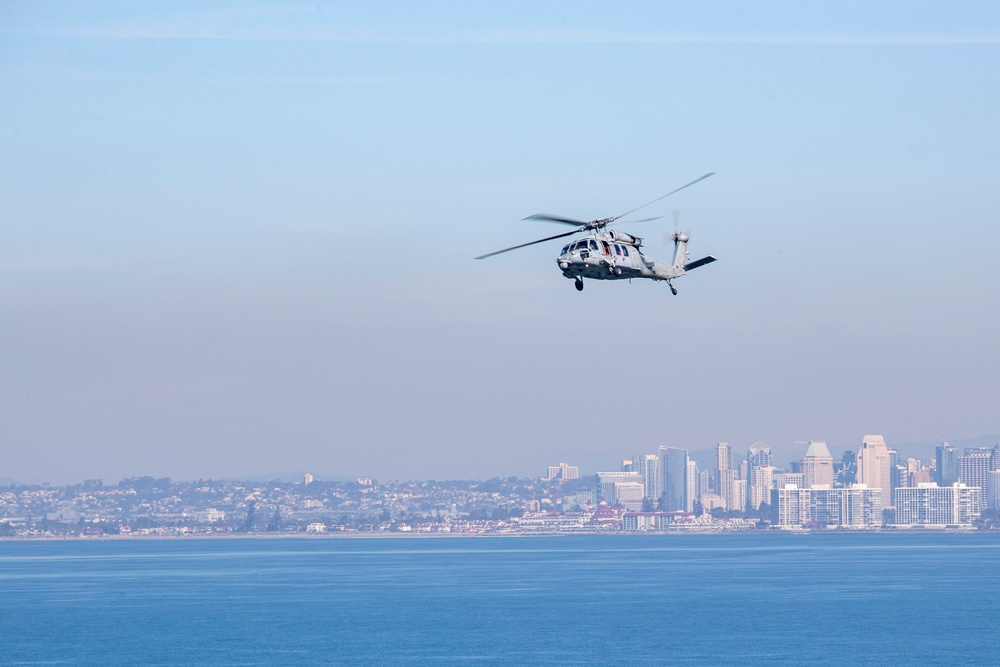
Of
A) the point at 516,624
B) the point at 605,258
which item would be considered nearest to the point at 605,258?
the point at 605,258

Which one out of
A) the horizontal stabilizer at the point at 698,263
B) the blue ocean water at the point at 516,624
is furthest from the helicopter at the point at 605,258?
the blue ocean water at the point at 516,624

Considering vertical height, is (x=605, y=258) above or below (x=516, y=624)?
above

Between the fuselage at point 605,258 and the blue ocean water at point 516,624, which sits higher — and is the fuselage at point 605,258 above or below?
above

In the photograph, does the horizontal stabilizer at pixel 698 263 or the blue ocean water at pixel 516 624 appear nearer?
the horizontal stabilizer at pixel 698 263

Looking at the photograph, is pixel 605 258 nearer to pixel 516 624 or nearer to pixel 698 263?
pixel 698 263

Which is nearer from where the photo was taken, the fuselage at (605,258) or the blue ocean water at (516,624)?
the fuselage at (605,258)

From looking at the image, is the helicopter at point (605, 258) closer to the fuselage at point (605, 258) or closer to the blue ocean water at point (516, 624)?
the fuselage at point (605, 258)

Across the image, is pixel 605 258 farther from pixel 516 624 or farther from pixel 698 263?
pixel 516 624

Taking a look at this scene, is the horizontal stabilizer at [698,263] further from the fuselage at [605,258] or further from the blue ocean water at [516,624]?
the blue ocean water at [516,624]

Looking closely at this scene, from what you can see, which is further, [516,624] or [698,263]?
[516,624]

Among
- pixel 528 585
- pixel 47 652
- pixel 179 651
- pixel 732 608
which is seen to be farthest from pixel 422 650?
pixel 528 585
